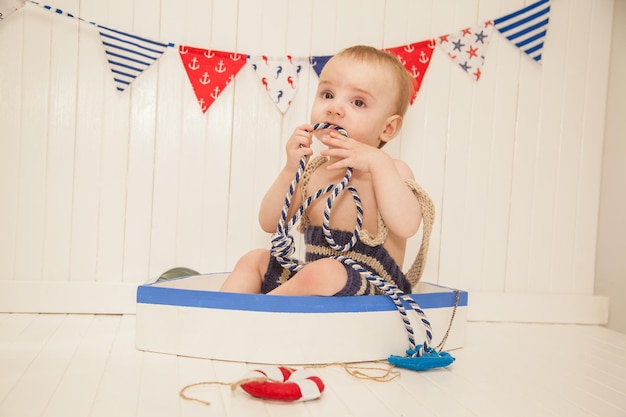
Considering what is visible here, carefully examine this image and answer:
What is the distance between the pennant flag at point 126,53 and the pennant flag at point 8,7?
0.25 metres

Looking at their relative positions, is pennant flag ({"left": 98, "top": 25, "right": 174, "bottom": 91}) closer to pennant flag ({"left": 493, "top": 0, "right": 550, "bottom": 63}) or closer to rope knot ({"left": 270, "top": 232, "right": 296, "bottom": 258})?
rope knot ({"left": 270, "top": 232, "right": 296, "bottom": 258})

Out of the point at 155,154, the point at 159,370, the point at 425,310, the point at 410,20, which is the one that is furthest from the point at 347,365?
the point at 410,20

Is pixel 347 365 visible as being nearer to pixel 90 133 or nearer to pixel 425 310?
pixel 425 310

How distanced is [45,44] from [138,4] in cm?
32

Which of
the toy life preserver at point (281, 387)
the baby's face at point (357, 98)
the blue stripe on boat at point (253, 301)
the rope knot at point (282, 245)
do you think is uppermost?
the baby's face at point (357, 98)

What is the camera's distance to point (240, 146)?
1994mm

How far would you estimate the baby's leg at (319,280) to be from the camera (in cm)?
141

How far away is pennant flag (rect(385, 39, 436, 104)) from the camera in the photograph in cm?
205

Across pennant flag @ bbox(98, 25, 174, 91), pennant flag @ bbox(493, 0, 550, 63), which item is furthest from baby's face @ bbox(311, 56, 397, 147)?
pennant flag @ bbox(493, 0, 550, 63)

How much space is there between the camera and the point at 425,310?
1.49 m

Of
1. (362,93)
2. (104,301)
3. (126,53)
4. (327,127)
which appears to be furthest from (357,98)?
(104,301)

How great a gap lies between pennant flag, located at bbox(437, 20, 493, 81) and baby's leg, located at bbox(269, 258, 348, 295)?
1029mm

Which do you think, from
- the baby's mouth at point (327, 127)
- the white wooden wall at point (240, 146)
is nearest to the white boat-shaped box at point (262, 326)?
the baby's mouth at point (327, 127)

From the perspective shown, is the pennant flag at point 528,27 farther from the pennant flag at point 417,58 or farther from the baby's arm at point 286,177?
the baby's arm at point 286,177
